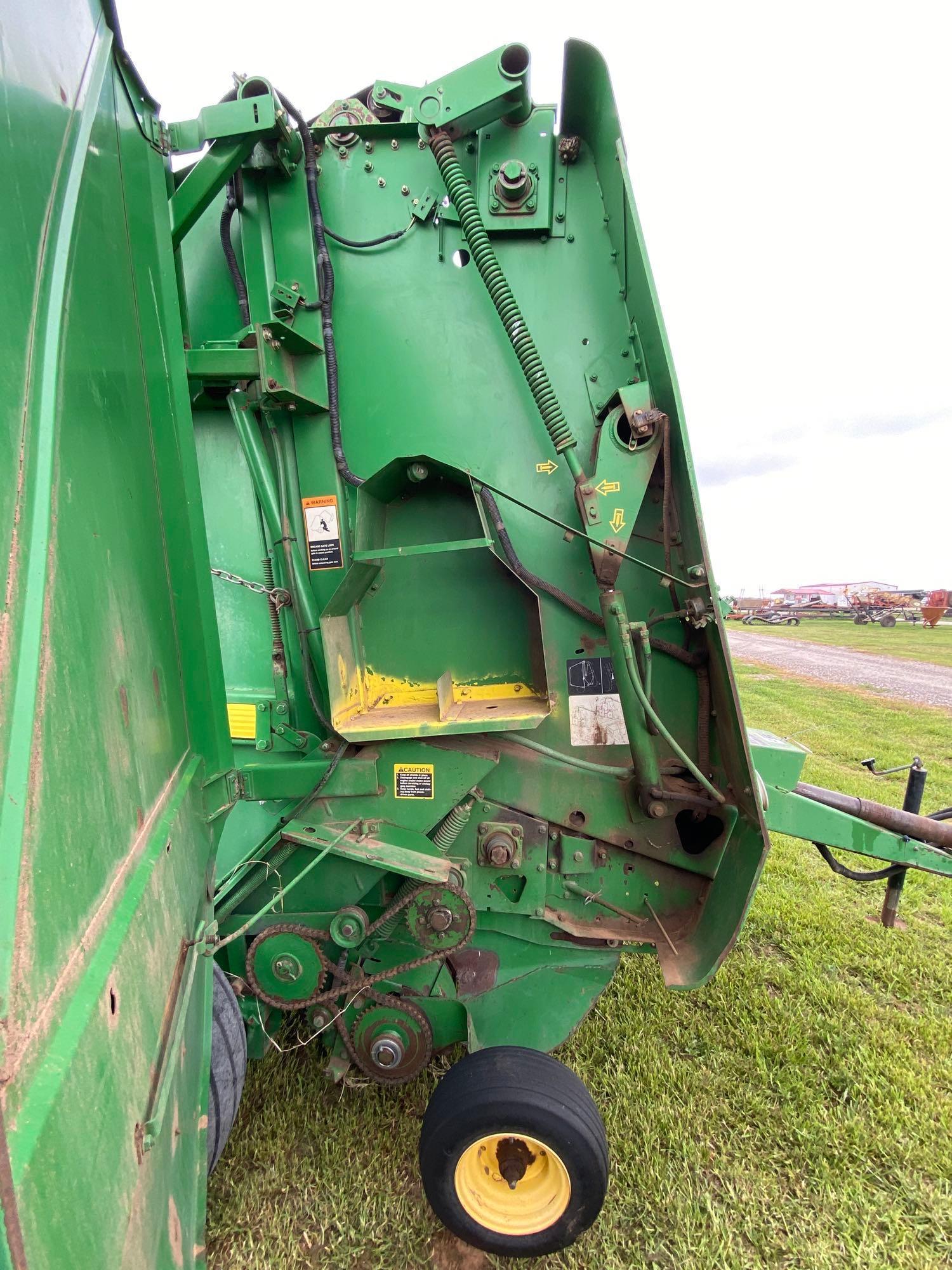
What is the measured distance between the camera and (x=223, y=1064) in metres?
1.91

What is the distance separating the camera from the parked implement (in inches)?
75.6

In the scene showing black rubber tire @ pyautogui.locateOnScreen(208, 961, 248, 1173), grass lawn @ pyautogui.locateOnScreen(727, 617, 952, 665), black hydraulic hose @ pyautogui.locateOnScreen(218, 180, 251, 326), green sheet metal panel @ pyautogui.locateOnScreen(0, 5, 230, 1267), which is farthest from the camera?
grass lawn @ pyautogui.locateOnScreen(727, 617, 952, 665)

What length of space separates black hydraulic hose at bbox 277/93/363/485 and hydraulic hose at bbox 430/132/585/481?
48 cm

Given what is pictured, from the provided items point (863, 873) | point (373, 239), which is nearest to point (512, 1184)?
point (863, 873)

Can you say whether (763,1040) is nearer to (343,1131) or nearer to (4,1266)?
(343,1131)

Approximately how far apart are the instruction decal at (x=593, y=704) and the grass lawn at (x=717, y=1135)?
1599mm

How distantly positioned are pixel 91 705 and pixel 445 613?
157 cm

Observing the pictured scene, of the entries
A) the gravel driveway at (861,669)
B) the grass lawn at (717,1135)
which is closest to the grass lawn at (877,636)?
the gravel driveway at (861,669)

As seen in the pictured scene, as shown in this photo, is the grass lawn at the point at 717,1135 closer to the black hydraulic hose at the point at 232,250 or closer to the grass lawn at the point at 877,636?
the black hydraulic hose at the point at 232,250

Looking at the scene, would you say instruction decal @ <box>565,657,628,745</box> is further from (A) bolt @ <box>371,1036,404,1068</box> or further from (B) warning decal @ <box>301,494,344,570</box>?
(A) bolt @ <box>371,1036,404,1068</box>

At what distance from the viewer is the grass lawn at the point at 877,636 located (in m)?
19.5

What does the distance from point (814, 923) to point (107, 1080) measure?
14.1 feet

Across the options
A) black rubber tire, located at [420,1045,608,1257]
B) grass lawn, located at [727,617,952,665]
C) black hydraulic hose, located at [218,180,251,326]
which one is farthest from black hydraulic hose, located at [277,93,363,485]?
grass lawn, located at [727,617,952,665]

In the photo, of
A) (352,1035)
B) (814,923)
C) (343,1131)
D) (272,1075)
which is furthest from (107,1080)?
(814,923)
